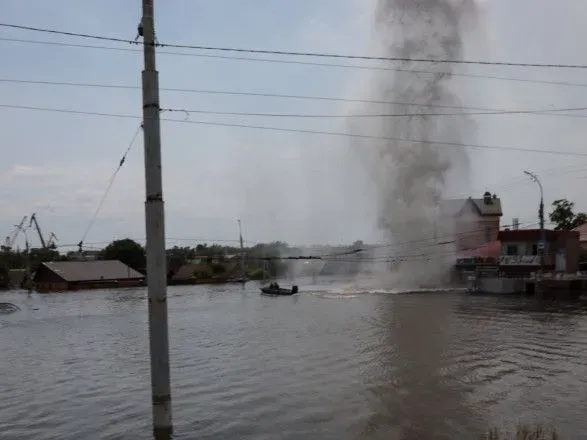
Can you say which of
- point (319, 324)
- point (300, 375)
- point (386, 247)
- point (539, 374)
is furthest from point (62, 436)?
point (386, 247)

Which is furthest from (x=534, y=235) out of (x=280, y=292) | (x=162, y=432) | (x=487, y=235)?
(x=162, y=432)

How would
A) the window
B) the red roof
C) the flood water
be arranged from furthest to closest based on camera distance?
the window
the red roof
the flood water

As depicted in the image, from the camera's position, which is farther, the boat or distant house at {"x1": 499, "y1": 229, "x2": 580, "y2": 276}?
the boat

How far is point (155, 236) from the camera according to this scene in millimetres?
9586

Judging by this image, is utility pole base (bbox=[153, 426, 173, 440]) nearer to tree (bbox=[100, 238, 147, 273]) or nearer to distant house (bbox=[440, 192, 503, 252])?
distant house (bbox=[440, 192, 503, 252])

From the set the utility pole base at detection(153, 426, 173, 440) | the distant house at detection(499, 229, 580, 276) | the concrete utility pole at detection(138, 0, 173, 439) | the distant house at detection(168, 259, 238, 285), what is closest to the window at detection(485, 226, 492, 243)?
the distant house at detection(499, 229, 580, 276)

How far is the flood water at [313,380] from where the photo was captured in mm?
14531

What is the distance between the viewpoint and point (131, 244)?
493 feet

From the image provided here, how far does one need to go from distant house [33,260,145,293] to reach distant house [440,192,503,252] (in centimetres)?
6899

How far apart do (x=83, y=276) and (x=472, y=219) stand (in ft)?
258

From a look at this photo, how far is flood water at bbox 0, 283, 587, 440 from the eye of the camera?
14531 millimetres

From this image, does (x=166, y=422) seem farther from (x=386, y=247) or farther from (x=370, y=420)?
(x=386, y=247)

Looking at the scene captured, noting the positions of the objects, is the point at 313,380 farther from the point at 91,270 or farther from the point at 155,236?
the point at 91,270

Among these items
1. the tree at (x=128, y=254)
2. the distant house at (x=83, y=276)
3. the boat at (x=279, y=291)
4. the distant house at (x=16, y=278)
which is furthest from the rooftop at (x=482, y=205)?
the distant house at (x=16, y=278)
